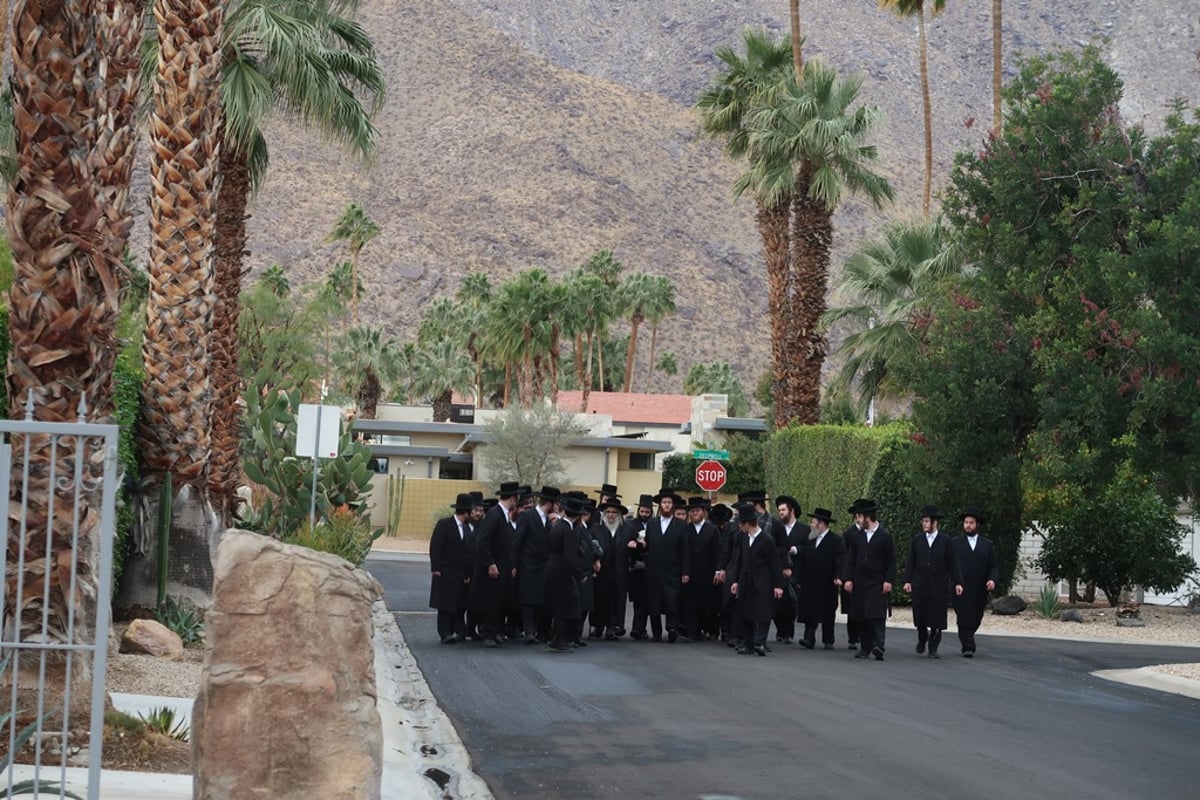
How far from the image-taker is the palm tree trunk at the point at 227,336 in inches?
869

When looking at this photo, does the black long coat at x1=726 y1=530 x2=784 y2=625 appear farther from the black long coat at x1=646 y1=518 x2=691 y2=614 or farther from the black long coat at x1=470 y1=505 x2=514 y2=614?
the black long coat at x1=470 y1=505 x2=514 y2=614

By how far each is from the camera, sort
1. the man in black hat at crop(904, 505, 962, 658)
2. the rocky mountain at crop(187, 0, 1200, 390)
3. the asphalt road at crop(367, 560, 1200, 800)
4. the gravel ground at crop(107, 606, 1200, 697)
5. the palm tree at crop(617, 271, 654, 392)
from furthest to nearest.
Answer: the rocky mountain at crop(187, 0, 1200, 390)
the palm tree at crop(617, 271, 654, 392)
the man in black hat at crop(904, 505, 962, 658)
the gravel ground at crop(107, 606, 1200, 697)
the asphalt road at crop(367, 560, 1200, 800)

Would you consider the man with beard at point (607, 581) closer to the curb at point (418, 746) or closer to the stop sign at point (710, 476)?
the curb at point (418, 746)

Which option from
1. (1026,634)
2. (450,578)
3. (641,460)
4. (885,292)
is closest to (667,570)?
(450,578)

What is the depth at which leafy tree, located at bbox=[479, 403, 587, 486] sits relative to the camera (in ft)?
212

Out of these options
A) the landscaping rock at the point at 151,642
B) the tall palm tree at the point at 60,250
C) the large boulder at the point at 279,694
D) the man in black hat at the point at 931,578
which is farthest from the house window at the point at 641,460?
the large boulder at the point at 279,694

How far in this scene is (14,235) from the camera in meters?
11.2

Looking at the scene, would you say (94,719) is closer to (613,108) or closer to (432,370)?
(432,370)

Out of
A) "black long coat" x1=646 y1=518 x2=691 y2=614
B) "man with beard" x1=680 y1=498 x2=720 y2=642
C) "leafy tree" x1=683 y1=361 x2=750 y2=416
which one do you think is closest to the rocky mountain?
"leafy tree" x1=683 y1=361 x2=750 y2=416

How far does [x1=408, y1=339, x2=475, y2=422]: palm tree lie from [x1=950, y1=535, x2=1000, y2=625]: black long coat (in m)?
68.5

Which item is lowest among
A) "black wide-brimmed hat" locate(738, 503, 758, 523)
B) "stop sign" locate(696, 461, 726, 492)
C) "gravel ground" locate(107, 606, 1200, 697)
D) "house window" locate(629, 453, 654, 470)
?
"gravel ground" locate(107, 606, 1200, 697)

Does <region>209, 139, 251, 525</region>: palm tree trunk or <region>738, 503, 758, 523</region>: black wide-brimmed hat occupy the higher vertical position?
<region>209, 139, 251, 525</region>: palm tree trunk

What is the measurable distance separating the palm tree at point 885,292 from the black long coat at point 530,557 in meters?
15.6

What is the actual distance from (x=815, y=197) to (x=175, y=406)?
2257 centimetres
